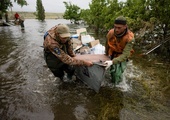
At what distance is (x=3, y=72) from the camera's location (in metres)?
7.12

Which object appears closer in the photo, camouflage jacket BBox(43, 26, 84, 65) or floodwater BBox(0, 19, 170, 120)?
floodwater BBox(0, 19, 170, 120)

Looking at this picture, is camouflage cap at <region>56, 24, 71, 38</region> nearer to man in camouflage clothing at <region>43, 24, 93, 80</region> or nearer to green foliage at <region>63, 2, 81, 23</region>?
man in camouflage clothing at <region>43, 24, 93, 80</region>

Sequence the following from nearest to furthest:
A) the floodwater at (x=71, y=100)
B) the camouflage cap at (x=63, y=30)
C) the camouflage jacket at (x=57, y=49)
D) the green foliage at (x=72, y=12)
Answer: the floodwater at (x=71, y=100) < the camouflage cap at (x=63, y=30) < the camouflage jacket at (x=57, y=49) < the green foliage at (x=72, y=12)

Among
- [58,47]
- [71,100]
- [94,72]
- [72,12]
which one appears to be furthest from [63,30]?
[72,12]

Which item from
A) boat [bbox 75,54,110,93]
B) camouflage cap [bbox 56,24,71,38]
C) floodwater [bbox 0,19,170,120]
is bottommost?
floodwater [bbox 0,19,170,120]

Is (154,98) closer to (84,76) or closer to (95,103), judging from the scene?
(95,103)

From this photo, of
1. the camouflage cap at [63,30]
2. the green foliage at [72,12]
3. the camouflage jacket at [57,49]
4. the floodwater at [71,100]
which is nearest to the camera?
the floodwater at [71,100]

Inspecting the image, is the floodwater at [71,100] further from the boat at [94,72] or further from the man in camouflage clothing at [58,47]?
the man in camouflage clothing at [58,47]

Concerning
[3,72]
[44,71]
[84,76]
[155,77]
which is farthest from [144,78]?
[3,72]

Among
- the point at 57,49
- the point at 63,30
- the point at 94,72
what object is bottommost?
the point at 94,72

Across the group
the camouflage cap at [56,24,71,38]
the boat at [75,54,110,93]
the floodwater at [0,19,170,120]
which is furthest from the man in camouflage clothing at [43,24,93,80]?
the floodwater at [0,19,170,120]

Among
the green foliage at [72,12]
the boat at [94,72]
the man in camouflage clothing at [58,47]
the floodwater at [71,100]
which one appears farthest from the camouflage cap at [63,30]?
the green foliage at [72,12]

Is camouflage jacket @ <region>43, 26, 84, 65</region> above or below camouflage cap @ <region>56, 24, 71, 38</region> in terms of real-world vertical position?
below

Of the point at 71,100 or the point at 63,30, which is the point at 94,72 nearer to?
the point at 71,100
